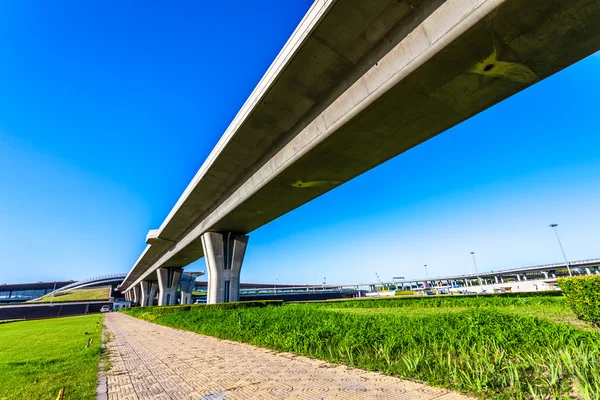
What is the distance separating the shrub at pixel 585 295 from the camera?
820cm

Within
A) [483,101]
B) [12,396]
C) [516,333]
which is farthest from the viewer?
[483,101]

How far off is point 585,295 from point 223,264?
2160 centimetres

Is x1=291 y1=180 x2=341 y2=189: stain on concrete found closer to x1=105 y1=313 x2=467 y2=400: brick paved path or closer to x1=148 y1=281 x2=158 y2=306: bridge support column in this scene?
x1=105 y1=313 x2=467 y2=400: brick paved path

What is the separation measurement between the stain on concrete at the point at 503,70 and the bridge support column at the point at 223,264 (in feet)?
69.7

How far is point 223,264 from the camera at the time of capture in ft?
78.6

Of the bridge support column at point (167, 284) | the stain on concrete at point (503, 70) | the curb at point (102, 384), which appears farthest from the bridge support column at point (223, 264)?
the bridge support column at point (167, 284)

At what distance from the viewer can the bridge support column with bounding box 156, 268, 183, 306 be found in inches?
1740

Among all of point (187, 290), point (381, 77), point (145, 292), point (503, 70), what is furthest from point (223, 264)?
point (145, 292)

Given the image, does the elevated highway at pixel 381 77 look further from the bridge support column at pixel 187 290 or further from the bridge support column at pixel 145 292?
the bridge support column at pixel 145 292

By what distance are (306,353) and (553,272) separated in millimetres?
123066

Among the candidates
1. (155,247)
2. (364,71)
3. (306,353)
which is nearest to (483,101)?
(364,71)

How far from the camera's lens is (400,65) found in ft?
25.3

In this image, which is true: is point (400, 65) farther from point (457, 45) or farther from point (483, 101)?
point (483, 101)

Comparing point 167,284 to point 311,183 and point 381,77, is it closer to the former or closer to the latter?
point 311,183
